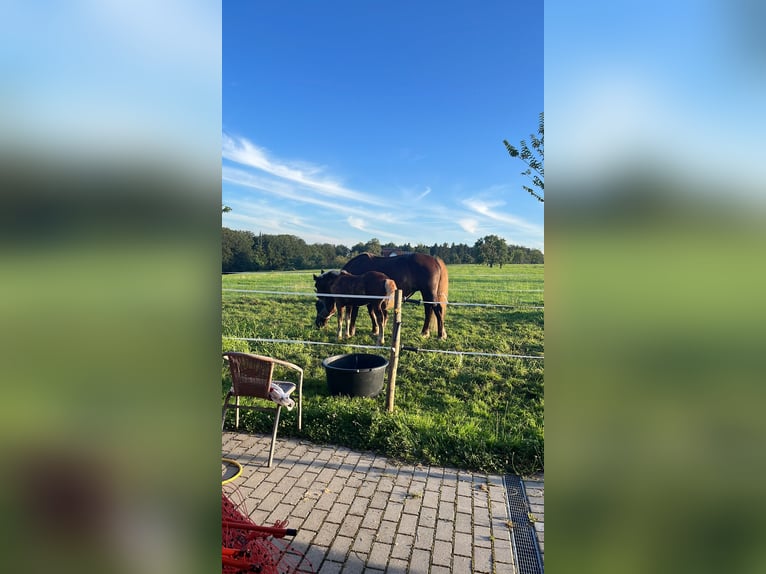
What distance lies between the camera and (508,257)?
6672mm

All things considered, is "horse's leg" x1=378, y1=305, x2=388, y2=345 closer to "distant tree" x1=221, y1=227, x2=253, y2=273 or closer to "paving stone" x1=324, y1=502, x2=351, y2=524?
"distant tree" x1=221, y1=227, x2=253, y2=273

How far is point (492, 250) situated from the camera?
6.84 m

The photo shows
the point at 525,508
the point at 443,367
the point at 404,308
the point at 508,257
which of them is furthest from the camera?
the point at 404,308

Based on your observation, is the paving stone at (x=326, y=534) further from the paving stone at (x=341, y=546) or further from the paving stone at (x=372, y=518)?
the paving stone at (x=372, y=518)

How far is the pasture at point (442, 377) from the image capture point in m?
3.60

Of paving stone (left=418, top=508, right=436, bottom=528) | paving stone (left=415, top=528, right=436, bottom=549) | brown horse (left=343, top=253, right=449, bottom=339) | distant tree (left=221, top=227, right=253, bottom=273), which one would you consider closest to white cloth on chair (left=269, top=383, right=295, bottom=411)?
paving stone (left=418, top=508, right=436, bottom=528)

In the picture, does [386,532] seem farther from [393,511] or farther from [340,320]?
[340,320]
